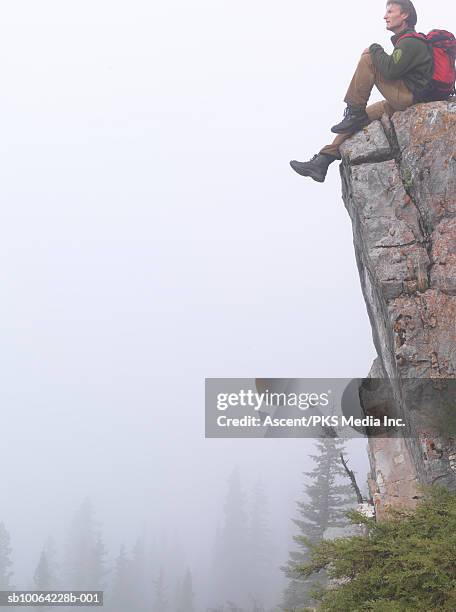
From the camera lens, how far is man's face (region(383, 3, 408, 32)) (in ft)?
36.1

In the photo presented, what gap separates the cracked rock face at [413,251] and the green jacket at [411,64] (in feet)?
2.04

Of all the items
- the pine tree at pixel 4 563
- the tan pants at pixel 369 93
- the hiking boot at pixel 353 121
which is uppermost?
the tan pants at pixel 369 93

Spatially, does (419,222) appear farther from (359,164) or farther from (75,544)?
(75,544)

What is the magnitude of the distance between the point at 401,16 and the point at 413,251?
5.82 meters

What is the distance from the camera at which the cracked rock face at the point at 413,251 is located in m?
8.46

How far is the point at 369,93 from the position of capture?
35.8ft

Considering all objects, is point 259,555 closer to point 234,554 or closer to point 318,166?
point 234,554

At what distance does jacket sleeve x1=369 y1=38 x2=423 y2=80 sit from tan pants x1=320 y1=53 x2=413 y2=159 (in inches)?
8.2

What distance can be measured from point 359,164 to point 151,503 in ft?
604

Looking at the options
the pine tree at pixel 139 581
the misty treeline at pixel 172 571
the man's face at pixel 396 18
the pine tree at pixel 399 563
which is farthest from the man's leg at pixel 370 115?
the pine tree at pixel 139 581

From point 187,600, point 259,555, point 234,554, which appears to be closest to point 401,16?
point 187,600

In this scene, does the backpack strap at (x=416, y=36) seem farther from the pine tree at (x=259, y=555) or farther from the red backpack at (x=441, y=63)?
the pine tree at (x=259, y=555)

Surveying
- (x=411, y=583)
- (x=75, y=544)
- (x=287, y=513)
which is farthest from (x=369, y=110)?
(x=287, y=513)

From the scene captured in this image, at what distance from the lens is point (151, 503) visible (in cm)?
17600
